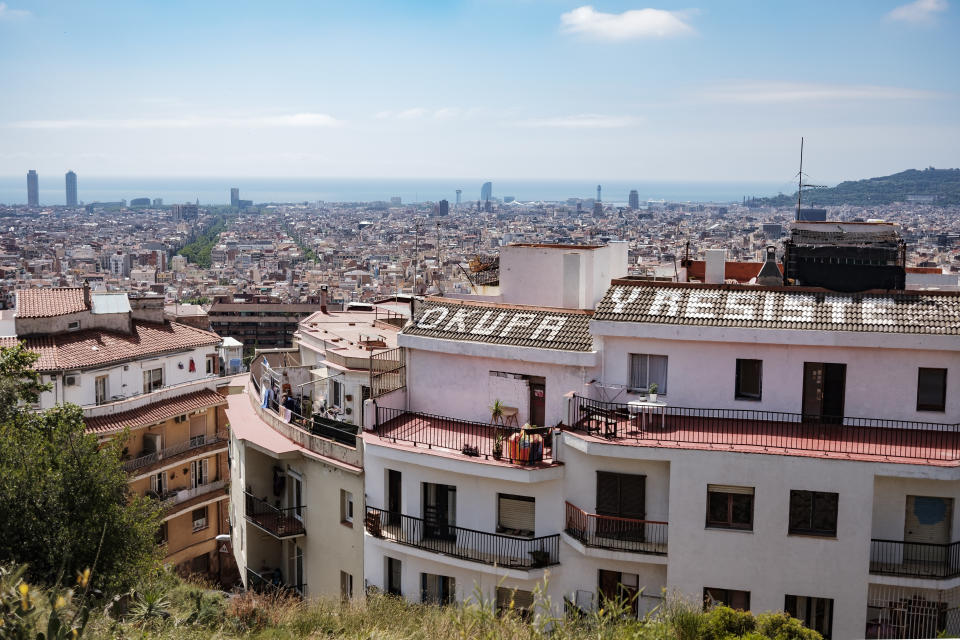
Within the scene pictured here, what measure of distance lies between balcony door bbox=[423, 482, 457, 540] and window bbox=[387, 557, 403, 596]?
1.10m

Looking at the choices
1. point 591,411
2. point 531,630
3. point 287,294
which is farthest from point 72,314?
point 287,294

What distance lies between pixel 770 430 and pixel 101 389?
20.4 m

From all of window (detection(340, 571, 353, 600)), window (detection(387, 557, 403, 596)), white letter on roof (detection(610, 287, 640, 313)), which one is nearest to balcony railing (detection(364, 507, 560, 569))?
window (detection(387, 557, 403, 596))

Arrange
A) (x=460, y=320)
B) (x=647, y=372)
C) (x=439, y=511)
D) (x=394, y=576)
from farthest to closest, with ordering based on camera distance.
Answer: (x=460, y=320) → (x=394, y=576) → (x=439, y=511) → (x=647, y=372)

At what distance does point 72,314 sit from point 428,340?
1563 centimetres

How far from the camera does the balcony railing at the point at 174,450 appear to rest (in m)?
28.8

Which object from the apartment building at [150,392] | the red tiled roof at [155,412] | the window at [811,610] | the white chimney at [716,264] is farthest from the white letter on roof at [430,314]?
the apartment building at [150,392]

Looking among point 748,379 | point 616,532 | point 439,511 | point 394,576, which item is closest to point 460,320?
point 439,511

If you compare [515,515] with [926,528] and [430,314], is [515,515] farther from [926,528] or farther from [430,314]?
[926,528]

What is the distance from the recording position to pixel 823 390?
55.8 feet

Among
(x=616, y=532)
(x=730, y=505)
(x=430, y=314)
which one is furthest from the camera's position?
(x=430, y=314)

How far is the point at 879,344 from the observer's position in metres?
16.3

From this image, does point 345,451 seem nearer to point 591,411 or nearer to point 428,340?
point 428,340

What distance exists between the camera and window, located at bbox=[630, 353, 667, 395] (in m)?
17.9
